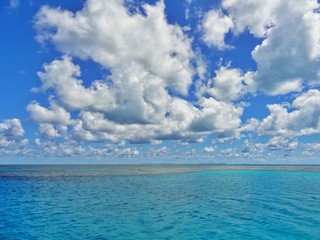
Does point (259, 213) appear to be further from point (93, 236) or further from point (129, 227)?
point (93, 236)

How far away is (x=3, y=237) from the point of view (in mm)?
20359

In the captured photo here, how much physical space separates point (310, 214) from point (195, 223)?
13.2m

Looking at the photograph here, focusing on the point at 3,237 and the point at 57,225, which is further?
the point at 57,225

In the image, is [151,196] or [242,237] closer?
[242,237]

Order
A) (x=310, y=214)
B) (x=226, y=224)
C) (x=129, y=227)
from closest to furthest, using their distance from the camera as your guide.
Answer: (x=129, y=227)
(x=226, y=224)
(x=310, y=214)

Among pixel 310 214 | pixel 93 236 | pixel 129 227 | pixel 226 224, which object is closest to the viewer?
pixel 93 236

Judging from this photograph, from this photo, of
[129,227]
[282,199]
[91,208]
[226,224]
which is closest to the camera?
[129,227]

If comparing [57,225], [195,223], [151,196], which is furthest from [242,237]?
[151,196]

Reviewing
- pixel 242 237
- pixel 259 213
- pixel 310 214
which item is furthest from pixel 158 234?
pixel 310 214

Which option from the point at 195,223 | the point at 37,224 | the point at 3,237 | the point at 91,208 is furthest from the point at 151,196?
the point at 3,237

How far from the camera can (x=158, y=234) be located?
68.3 feet

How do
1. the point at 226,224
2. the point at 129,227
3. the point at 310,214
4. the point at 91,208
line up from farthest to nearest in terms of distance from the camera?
the point at 91,208 < the point at 310,214 < the point at 226,224 < the point at 129,227

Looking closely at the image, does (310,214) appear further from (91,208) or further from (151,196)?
(91,208)

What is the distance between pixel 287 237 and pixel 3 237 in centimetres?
2190
